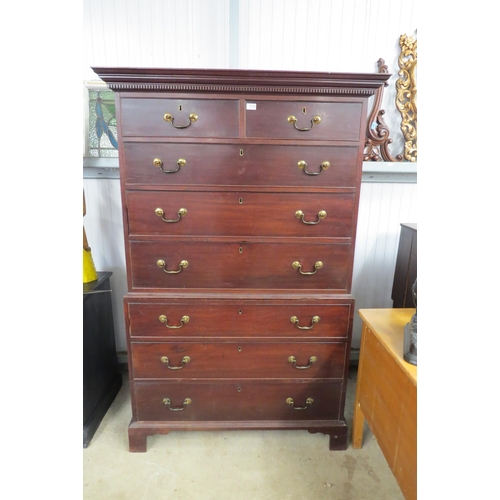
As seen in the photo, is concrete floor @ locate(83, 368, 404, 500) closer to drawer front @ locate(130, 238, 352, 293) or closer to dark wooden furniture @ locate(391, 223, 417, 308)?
dark wooden furniture @ locate(391, 223, 417, 308)

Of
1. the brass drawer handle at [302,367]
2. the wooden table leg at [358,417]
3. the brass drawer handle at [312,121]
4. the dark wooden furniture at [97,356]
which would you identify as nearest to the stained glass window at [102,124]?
the dark wooden furniture at [97,356]

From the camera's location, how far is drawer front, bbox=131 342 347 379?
1.36m

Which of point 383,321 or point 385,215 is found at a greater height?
point 385,215

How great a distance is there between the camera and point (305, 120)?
117 centimetres

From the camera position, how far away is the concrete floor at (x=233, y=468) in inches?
50.6

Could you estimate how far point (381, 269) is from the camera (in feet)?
6.45

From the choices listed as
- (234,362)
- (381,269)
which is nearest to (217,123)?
(234,362)

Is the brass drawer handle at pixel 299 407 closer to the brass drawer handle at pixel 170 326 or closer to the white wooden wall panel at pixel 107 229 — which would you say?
the brass drawer handle at pixel 170 326

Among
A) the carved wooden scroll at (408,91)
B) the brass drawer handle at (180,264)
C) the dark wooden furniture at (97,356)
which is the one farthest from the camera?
the carved wooden scroll at (408,91)

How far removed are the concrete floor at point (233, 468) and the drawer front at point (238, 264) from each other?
2.65 ft
